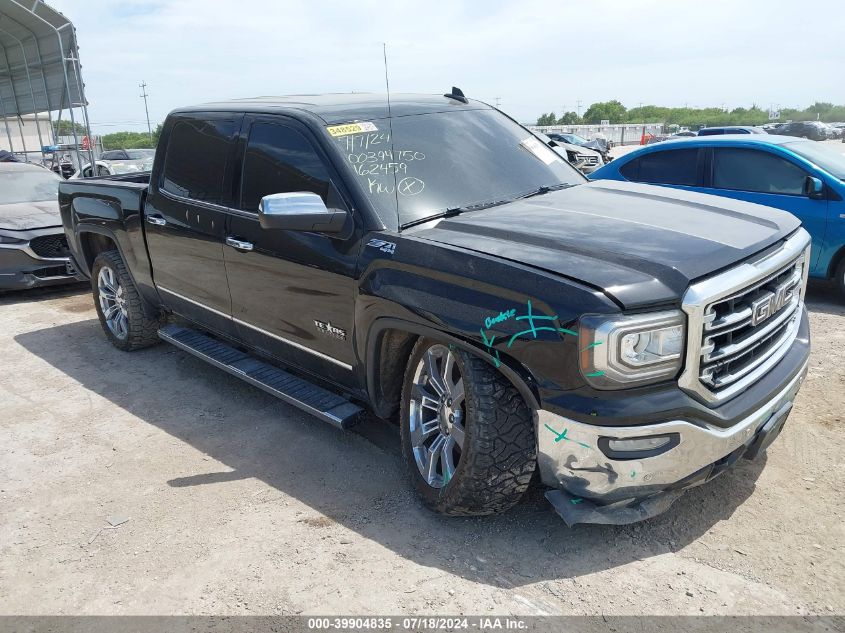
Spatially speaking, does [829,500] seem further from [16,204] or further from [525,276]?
[16,204]

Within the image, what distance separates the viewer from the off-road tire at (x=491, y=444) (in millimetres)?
2896

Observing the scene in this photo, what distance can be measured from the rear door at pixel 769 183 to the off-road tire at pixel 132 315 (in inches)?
219

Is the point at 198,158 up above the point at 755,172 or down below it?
above

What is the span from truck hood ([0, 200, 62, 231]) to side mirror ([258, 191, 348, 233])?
6.21 m

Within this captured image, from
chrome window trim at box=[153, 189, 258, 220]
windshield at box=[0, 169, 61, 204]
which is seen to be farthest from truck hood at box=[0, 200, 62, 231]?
chrome window trim at box=[153, 189, 258, 220]

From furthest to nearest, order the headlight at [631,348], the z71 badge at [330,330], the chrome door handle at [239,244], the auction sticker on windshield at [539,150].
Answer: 1. the auction sticker on windshield at [539,150]
2. the chrome door handle at [239,244]
3. the z71 badge at [330,330]
4. the headlight at [631,348]

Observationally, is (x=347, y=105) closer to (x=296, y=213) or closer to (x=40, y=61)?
(x=296, y=213)

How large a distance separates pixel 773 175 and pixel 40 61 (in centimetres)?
1641

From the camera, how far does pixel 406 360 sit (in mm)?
3500

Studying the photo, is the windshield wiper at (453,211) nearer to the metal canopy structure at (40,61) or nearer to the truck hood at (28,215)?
the truck hood at (28,215)

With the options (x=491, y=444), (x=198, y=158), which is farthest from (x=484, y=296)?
(x=198, y=158)

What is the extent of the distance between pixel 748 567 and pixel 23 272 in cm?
805

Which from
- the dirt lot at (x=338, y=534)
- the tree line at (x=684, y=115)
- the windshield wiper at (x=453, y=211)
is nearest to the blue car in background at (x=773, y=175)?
the dirt lot at (x=338, y=534)

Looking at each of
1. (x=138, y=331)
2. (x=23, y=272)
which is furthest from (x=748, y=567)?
(x=23, y=272)
